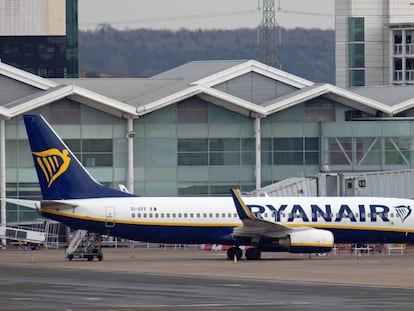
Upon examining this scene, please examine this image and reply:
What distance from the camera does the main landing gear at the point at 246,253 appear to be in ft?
233

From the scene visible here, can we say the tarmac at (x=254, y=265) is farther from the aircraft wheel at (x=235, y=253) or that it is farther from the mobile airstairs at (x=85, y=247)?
the aircraft wheel at (x=235, y=253)

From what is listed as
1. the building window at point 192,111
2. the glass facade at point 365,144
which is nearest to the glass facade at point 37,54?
the building window at point 192,111

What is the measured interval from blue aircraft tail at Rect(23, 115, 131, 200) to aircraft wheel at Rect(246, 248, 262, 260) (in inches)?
296

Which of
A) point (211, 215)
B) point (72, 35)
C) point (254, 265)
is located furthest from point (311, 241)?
point (72, 35)

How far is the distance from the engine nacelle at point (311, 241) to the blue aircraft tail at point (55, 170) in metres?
9.26

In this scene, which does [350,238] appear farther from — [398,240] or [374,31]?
[374,31]

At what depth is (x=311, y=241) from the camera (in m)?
68.8

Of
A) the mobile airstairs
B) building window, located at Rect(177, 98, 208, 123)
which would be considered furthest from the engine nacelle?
building window, located at Rect(177, 98, 208, 123)

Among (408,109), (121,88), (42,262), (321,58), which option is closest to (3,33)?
(321,58)

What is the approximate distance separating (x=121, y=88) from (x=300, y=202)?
92.4 feet

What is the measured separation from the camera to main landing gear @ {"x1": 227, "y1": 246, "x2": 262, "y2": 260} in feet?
233

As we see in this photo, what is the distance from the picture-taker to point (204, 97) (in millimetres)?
94438

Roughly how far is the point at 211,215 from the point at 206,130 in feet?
81.2

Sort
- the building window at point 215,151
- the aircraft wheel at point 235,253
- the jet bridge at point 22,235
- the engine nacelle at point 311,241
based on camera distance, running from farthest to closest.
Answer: the building window at point 215,151 → the jet bridge at point 22,235 → the aircraft wheel at point 235,253 → the engine nacelle at point 311,241
